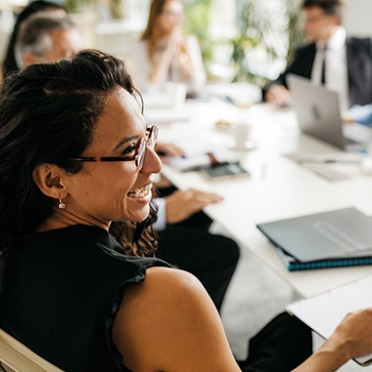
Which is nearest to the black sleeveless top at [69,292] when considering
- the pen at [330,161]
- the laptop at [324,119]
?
the pen at [330,161]

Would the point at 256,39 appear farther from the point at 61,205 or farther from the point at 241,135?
the point at 61,205

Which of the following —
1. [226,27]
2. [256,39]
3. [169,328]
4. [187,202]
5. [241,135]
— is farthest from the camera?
[226,27]

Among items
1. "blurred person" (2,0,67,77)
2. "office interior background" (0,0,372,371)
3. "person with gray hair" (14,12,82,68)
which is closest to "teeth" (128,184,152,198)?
"person with gray hair" (14,12,82,68)

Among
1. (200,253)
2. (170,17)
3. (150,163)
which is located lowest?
(200,253)

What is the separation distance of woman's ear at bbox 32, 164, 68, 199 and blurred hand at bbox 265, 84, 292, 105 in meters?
2.17

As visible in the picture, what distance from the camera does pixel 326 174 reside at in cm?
193

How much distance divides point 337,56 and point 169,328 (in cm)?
270

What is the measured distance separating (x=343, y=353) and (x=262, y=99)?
2246 millimetres

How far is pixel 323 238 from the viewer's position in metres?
1.39

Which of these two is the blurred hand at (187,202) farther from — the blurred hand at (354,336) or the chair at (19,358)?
the chair at (19,358)

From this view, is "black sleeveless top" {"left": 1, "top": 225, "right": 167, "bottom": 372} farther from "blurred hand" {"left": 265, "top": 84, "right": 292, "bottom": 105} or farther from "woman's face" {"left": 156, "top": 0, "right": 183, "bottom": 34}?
"woman's face" {"left": 156, "top": 0, "right": 183, "bottom": 34}

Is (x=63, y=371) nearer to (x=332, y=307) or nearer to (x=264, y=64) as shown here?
(x=332, y=307)

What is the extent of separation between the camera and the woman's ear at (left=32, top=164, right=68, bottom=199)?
3.15 feet

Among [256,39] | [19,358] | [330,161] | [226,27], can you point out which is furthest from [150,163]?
[226,27]
